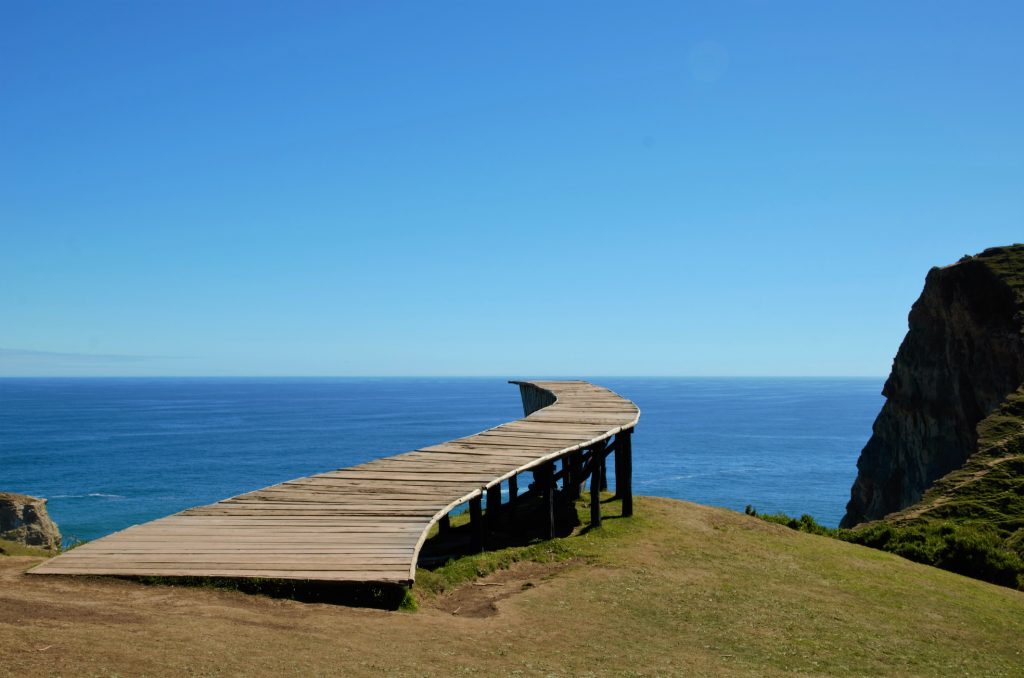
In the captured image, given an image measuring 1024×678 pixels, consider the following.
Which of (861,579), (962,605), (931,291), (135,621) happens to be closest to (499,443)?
(861,579)

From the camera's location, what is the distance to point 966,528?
1838cm

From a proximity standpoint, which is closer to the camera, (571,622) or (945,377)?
(571,622)

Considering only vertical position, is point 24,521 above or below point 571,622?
below

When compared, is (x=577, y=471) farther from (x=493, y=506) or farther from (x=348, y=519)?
(x=348, y=519)

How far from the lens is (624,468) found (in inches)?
714

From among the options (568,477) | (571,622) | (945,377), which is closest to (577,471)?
(568,477)

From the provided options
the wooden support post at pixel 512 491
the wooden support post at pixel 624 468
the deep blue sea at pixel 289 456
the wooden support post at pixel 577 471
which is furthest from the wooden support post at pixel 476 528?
the deep blue sea at pixel 289 456

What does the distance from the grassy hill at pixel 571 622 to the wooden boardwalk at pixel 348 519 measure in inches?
21.5

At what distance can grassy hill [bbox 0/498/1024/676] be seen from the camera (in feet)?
22.8

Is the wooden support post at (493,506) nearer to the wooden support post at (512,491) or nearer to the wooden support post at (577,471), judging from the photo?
the wooden support post at (512,491)

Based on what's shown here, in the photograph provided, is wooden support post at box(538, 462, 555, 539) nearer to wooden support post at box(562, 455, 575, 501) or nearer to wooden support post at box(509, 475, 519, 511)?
wooden support post at box(509, 475, 519, 511)

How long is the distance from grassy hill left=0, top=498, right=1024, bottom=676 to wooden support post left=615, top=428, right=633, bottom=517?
267 centimetres

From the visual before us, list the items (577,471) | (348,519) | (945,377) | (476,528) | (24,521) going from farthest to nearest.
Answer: (24,521) < (945,377) < (577,471) < (476,528) < (348,519)

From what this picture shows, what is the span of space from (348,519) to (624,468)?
8.48 metres
